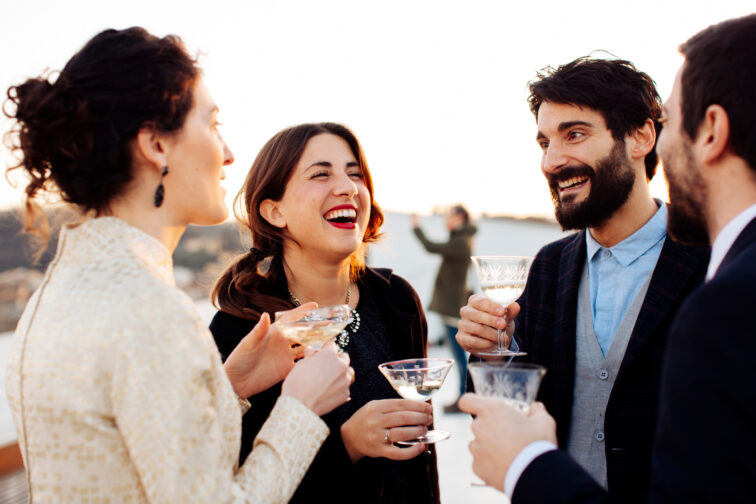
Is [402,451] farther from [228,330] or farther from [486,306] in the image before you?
[228,330]

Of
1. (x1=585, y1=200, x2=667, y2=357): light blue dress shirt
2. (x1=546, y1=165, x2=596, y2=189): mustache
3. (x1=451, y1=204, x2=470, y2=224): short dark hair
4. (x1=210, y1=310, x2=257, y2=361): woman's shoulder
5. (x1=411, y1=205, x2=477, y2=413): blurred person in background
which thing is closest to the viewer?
(x1=585, y1=200, x2=667, y2=357): light blue dress shirt

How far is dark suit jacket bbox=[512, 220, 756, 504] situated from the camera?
0.94 metres

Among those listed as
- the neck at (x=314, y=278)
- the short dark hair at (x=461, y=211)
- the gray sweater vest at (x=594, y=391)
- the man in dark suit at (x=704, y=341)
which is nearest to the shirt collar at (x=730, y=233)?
the man in dark suit at (x=704, y=341)

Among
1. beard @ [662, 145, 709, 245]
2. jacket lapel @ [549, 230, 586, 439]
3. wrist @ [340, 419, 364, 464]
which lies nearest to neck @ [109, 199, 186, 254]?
wrist @ [340, 419, 364, 464]

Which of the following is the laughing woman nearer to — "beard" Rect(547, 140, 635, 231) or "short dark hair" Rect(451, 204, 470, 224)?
"beard" Rect(547, 140, 635, 231)

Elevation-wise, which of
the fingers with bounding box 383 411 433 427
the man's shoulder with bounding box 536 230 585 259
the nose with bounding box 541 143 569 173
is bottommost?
the fingers with bounding box 383 411 433 427

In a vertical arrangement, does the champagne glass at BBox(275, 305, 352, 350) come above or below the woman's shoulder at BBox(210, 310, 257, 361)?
above

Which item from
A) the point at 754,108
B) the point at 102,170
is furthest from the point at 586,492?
the point at 102,170

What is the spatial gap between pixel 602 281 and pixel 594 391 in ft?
1.62

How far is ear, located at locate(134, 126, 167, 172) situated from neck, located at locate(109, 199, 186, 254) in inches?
4.6

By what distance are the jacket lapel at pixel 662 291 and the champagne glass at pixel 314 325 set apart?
1066 millimetres

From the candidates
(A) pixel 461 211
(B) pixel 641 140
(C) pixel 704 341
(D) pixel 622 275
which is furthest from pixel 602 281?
(A) pixel 461 211

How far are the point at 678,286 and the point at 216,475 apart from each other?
1.78m

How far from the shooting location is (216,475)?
1.20 meters
